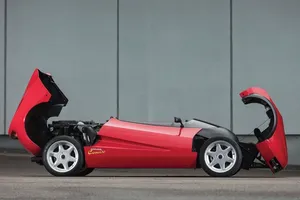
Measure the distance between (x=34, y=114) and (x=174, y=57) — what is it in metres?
7.53

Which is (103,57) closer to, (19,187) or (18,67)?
(18,67)

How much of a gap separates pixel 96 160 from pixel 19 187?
209 cm

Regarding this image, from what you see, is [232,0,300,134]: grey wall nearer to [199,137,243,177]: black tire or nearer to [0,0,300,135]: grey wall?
[0,0,300,135]: grey wall

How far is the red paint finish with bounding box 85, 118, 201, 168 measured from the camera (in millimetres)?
9602

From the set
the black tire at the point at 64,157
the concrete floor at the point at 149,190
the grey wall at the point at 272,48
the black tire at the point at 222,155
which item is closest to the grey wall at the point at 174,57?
the grey wall at the point at 272,48

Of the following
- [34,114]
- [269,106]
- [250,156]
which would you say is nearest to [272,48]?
[269,106]

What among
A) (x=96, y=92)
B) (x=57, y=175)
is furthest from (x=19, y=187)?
(x=96, y=92)

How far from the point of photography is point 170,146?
31.5 feet

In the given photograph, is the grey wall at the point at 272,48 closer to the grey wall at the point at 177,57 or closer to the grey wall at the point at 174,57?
the grey wall at the point at 174,57

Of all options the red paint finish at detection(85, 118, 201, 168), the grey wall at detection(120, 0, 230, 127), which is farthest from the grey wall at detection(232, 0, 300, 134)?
the red paint finish at detection(85, 118, 201, 168)

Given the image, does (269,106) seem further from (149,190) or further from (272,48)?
(272,48)

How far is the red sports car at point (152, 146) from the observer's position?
9.54m

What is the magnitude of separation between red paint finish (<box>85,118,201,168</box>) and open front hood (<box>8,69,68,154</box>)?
936 millimetres

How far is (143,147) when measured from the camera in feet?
31.7
